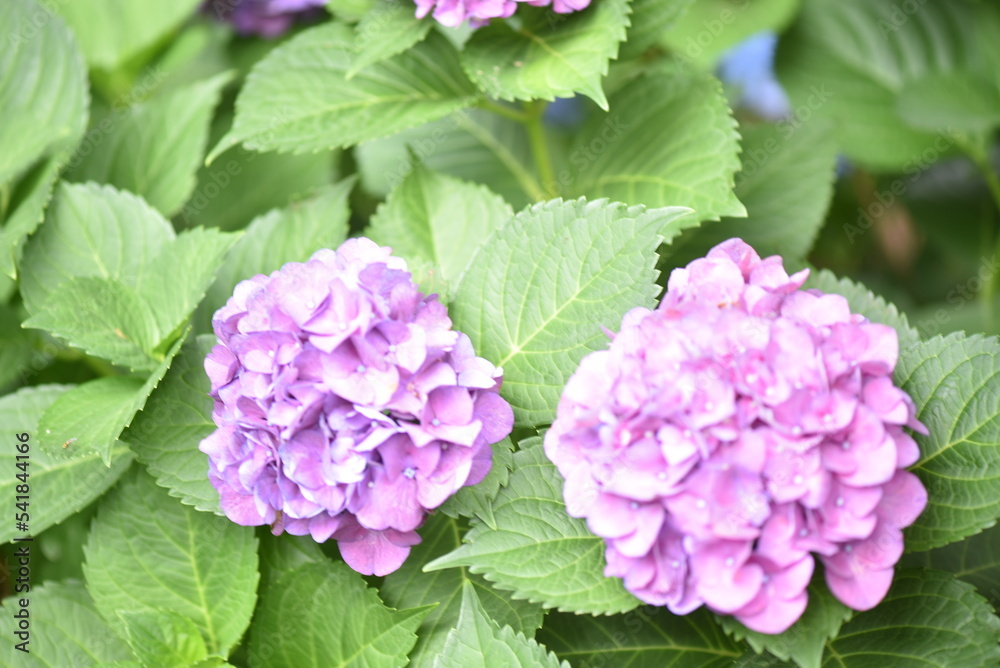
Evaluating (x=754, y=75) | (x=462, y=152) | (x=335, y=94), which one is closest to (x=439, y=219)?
(x=335, y=94)

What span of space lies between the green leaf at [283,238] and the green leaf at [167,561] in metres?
0.24

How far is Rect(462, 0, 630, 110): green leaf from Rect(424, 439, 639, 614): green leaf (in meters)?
0.39

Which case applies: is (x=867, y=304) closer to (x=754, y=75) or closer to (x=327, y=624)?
(x=327, y=624)

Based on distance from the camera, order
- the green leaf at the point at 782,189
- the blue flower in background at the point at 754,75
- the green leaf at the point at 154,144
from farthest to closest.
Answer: the blue flower in background at the point at 754,75, the green leaf at the point at 154,144, the green leaf at the point at 782,189

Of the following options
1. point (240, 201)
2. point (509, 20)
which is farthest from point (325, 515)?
point (240, 201)

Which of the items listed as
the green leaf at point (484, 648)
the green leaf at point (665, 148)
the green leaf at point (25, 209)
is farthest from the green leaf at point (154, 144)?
the green leaf at point (484, 648)

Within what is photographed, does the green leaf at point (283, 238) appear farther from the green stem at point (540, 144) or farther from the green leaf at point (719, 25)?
the green leaf at point (719, 25)

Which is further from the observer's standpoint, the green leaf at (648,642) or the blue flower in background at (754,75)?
the blue flower in background at (754,75)

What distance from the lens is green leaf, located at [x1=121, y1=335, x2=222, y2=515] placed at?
912mm

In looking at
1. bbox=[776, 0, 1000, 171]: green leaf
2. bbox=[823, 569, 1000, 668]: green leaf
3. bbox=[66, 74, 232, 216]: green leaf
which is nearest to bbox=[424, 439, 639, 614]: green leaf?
bbox=[823, 569, 1000, 668]: green leaf

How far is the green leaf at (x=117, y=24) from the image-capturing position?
5.01ft

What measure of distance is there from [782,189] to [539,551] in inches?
27.6

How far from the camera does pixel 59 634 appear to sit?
1.03 metres

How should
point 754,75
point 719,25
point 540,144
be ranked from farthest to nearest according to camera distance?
point 754,75 < point 719,25 < point 540,144
